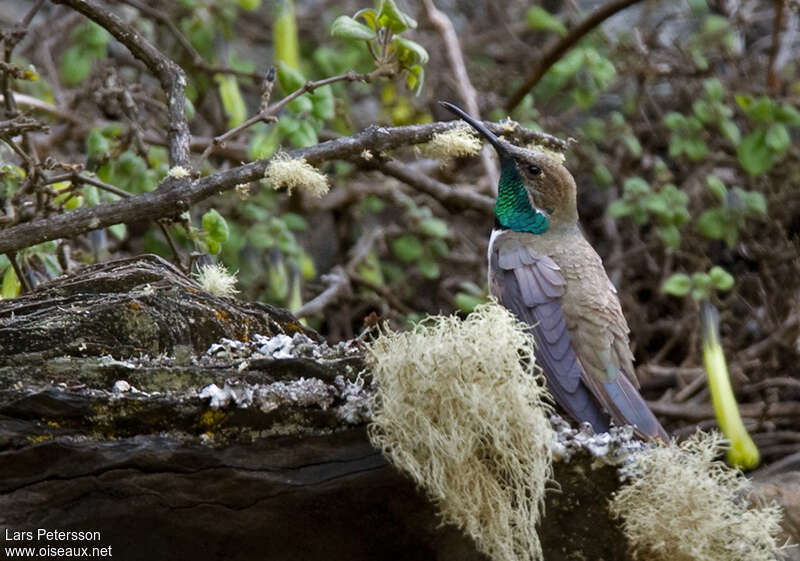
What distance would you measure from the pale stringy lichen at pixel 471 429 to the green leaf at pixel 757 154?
3.17 meters

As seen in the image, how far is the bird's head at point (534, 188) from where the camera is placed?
3.85 metres

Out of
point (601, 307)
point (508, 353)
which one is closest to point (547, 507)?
point (508, 353)

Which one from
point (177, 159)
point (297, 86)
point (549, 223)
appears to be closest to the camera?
point (177, 159)

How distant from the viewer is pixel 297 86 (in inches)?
129

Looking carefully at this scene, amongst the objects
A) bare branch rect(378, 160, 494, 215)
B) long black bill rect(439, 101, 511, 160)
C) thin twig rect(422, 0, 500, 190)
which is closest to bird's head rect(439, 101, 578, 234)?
long black bill rect(439, 101, 511, 160)

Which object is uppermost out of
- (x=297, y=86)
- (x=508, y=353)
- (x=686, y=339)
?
(x=297, y=86)

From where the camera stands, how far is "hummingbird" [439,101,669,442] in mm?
3295

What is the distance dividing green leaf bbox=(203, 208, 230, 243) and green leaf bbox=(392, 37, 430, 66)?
29.6 inches

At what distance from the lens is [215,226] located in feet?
9.77

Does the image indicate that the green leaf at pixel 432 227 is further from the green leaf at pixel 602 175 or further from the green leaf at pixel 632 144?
the green leaf at pixel 632 144

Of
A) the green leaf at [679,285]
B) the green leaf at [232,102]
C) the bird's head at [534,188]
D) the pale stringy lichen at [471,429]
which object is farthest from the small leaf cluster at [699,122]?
the pale stringy lichen at [471,429]

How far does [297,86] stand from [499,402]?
158cm

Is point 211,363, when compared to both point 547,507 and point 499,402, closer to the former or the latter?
point 499,402

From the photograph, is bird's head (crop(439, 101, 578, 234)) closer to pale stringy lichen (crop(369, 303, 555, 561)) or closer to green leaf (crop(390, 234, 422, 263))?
green leaf (crop(390, 234, 422, 263))
